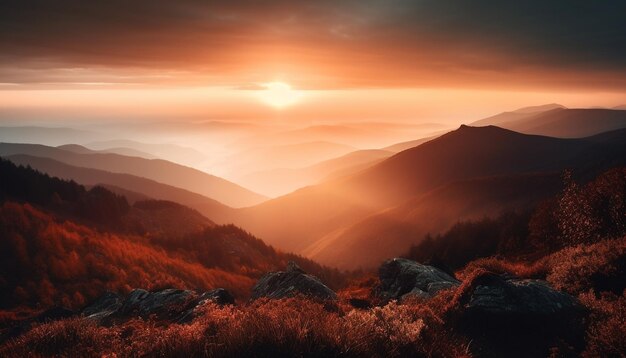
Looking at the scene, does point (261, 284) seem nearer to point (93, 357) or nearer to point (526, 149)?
point (93, 357)

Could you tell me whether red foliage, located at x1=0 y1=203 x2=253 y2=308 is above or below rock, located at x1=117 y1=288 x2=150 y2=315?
below

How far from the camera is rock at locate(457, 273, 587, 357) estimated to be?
7766 mm

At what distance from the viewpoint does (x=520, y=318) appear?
8258mm

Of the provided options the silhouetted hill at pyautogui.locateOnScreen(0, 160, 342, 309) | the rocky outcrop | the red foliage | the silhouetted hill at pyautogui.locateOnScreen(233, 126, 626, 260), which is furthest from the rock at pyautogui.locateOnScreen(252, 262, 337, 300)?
the silhouetted hill at pyautogui.locateOnScreen(233, 126, 626, 260)

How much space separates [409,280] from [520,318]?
6208 millimetres

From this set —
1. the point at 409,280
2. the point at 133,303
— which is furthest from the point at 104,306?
the point at 409,280

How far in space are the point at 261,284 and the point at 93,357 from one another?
9.69 m

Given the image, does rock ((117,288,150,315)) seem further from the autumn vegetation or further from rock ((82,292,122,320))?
the autumn vegetation

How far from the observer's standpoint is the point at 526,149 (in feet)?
537

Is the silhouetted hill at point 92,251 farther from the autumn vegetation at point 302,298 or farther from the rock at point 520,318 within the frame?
the rock at point 520,318

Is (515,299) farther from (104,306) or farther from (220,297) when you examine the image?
(104,306)

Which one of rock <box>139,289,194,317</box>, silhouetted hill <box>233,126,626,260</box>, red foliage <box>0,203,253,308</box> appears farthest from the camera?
silhouetted hill <box>233,126,626,260</box>

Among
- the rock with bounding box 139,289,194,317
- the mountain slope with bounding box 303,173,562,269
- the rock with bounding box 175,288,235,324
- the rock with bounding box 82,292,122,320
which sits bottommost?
the mountain slope with bounding box 303,173,562,269

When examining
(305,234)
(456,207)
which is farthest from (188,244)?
(305,234)
